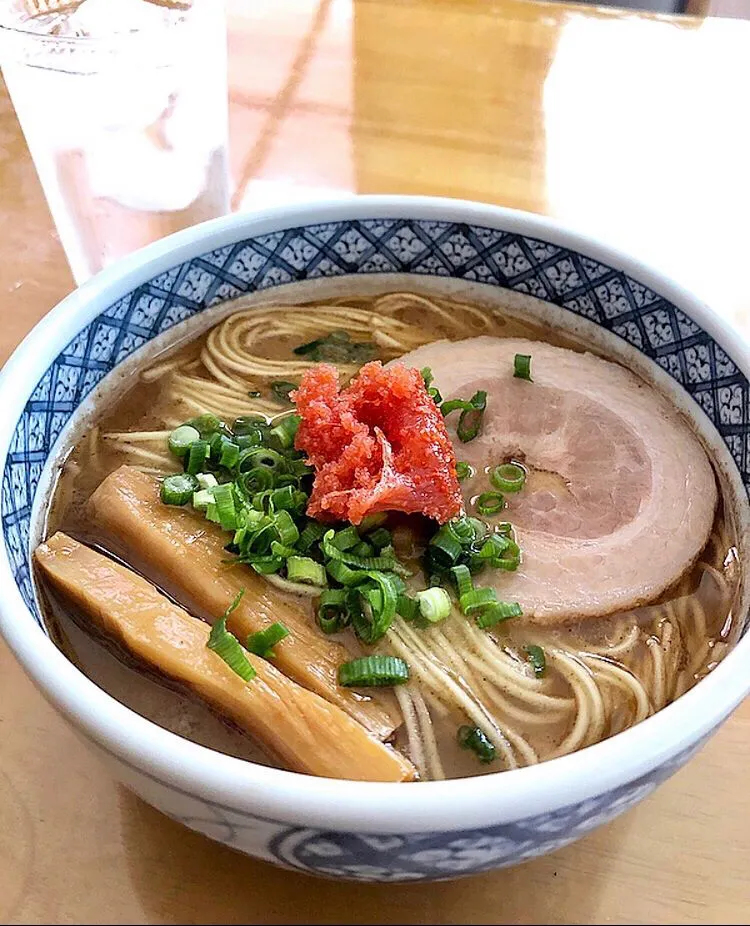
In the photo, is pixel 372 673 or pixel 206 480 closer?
pixel 372 673

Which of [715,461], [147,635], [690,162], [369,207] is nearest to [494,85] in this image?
[690,162]

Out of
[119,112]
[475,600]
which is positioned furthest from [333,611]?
[119,112]

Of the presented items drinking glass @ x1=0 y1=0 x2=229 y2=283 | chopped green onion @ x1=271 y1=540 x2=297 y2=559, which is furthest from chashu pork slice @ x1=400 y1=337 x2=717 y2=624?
drinking glass @ x1=0 y1=0 x2=229 y2=283

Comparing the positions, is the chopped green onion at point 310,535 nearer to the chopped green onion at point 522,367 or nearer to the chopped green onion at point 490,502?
the chopped green onion at point 490,502

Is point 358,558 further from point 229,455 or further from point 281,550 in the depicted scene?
point 229,455

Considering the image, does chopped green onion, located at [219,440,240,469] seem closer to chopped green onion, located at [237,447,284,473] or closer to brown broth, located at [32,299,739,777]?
chopped green onion, located at [237,447,284,473]

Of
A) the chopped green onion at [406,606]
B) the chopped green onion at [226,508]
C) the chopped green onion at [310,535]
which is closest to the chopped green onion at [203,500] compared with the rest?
the chopped green onion at [226,508]

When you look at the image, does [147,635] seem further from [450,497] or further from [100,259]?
[100,259]
